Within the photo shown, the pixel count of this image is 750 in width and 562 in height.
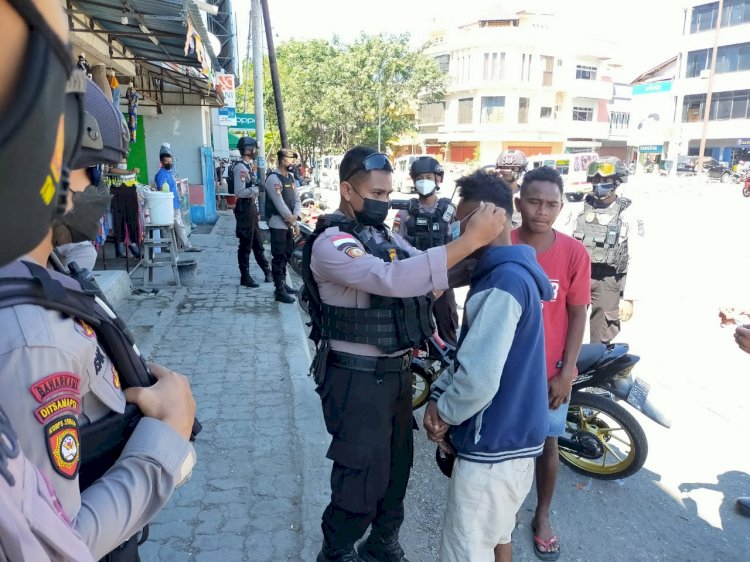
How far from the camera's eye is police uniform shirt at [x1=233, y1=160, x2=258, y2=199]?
24.4 ft

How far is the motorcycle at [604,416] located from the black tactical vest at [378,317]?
1.17m

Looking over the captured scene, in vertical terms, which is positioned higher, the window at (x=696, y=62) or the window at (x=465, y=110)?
the window at (x=696, y=62)

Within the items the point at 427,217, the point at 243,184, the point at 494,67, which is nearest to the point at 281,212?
the point at 243,184

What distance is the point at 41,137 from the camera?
0.51 m

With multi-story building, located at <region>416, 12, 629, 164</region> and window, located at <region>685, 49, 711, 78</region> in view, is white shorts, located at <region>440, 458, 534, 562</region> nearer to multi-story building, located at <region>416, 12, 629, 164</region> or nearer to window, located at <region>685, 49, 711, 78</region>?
multi-story building, located at <region>416, 12, 629, 164</region>

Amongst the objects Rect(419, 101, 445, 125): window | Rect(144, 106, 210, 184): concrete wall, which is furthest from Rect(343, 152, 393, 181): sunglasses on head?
Rect(419, 101, 445, 125): window

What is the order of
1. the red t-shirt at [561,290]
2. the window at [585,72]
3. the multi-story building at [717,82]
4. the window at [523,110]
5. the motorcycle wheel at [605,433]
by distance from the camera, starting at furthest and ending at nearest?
the window at [585,72], the window at [523,110], the multi-story building at [717,82], the motorcycle wheel at [605,433], the red t-shirt at [561,290]

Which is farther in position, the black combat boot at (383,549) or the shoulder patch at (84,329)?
the black combat boot at (383,549)

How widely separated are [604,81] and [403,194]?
32127 millimetres

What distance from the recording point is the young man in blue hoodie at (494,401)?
6.25 feet

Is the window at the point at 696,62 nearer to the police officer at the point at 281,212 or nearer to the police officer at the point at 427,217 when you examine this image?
the police officer at the point at 281,212

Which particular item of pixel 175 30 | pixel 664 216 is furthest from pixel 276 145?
pixel 175 30

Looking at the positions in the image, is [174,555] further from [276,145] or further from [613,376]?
[276,145]

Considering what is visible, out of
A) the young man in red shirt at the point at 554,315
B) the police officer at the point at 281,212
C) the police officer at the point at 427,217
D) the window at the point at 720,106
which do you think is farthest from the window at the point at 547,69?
the young man in red shirt at the point at 554,315
